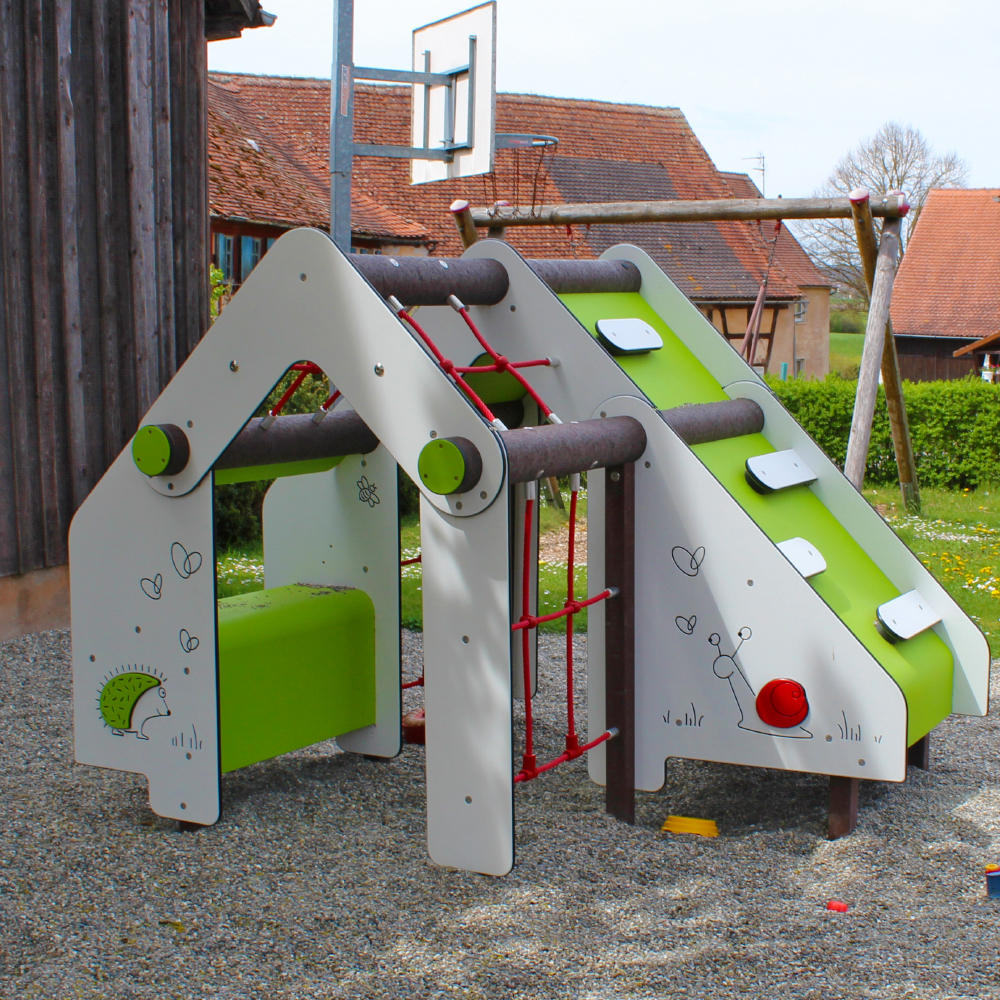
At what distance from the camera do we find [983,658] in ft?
12.4

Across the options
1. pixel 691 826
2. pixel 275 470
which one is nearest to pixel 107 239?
pixel 275 470

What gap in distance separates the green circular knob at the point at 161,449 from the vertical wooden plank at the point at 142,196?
3297 millimetres

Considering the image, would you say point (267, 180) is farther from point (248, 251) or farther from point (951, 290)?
point (951, 290)

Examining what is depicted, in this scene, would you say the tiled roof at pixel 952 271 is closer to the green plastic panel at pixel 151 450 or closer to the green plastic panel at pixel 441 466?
the green plastic panel at pixel 151 450

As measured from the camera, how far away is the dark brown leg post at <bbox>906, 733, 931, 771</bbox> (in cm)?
420

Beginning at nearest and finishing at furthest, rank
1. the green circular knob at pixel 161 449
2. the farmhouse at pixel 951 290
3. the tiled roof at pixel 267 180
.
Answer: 1. the green circular knob at pixel 161 449
2. the tiled roof at pixel 267 180
3. the farmhouse at pixel 951 290

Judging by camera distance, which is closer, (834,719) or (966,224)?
(834,719)

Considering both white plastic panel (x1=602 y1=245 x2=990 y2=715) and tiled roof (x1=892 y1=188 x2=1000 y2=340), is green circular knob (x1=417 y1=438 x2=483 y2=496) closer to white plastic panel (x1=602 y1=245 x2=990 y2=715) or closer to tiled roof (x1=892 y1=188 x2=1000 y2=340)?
white plastic panel (x1=602 y1=245 x2=990 y2=715)

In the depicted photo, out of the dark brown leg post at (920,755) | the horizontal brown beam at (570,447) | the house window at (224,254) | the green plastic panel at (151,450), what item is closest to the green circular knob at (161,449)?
the green plastic panel at (151,450)

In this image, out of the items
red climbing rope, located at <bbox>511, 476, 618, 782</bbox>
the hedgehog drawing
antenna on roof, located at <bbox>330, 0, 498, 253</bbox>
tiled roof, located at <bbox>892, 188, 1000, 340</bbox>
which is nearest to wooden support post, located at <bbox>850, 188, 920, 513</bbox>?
antenna on roof, located at <bbox>330, 0, 498, 253</bbox>

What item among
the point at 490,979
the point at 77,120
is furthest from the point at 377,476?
the point at 77,120

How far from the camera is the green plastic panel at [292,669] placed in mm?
3785

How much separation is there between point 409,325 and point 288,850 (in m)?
1.61

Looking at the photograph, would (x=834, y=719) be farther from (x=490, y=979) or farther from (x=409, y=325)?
(x=409, y=325)
